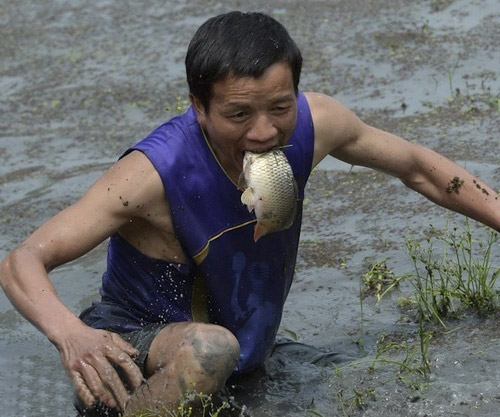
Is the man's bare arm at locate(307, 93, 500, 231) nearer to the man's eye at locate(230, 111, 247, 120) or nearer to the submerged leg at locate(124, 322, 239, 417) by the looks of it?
the man's eye at locate(230, 111, 247, 120)

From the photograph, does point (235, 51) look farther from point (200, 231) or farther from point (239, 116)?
point (200, 231)

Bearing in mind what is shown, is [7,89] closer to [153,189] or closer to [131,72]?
[131,72]

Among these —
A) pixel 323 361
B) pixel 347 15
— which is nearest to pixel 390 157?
pixel 323 361

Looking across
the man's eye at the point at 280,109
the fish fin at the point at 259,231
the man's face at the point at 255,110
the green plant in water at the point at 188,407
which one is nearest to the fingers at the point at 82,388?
the green plant in water at the point at 188,407

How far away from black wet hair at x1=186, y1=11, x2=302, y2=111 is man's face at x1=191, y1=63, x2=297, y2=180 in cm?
3

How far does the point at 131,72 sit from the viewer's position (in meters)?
8.86

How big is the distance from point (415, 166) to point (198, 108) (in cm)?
106

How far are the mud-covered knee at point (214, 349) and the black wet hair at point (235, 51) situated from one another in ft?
2.53

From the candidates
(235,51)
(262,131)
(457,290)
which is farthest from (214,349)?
(457,290)

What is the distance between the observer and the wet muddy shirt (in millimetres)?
4410

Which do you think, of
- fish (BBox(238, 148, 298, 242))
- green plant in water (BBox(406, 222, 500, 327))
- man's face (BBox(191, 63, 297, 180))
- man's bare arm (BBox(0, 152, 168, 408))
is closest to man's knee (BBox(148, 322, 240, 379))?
man's bare arm (BBox(0, 152, 168, 408))

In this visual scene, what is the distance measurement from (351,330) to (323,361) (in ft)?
1.30

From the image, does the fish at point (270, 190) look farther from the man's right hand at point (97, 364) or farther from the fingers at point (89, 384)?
the fingers at point (89, 384)

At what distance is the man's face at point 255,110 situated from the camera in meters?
4.14
